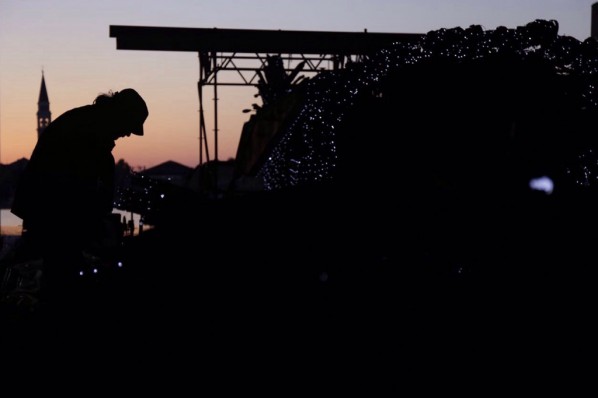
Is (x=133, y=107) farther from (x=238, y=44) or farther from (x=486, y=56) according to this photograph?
(x=238, y=44)

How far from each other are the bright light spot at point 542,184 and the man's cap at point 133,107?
313 cm

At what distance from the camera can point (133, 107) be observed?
562cm

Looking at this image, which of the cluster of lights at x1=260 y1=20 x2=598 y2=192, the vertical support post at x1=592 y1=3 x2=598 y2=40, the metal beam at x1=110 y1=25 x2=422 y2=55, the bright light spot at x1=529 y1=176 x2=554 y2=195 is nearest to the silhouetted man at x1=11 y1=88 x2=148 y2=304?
the cluster of lights at x1=260 y1=20 x2=598 y2=192

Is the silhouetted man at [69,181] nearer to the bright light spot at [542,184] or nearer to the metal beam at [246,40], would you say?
the bright light spot at [542,184]

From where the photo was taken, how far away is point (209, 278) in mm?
8320

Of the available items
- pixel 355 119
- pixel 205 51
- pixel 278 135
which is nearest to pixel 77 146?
pixel 355 119

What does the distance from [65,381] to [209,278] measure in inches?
144

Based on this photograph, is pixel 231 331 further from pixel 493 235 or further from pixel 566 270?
pixel 566 270

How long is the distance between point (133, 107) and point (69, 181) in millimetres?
637

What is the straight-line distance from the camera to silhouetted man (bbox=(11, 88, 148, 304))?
18.2ft

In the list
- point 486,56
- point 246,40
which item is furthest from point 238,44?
point 486,56

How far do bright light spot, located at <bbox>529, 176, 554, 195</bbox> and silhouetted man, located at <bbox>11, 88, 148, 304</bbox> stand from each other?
3.16 meters

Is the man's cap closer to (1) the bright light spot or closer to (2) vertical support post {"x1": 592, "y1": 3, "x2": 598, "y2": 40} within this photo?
(1) the bright light spot

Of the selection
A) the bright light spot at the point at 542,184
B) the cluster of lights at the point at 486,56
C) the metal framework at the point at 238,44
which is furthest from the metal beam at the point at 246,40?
the bright light spot at the point at 542,184
